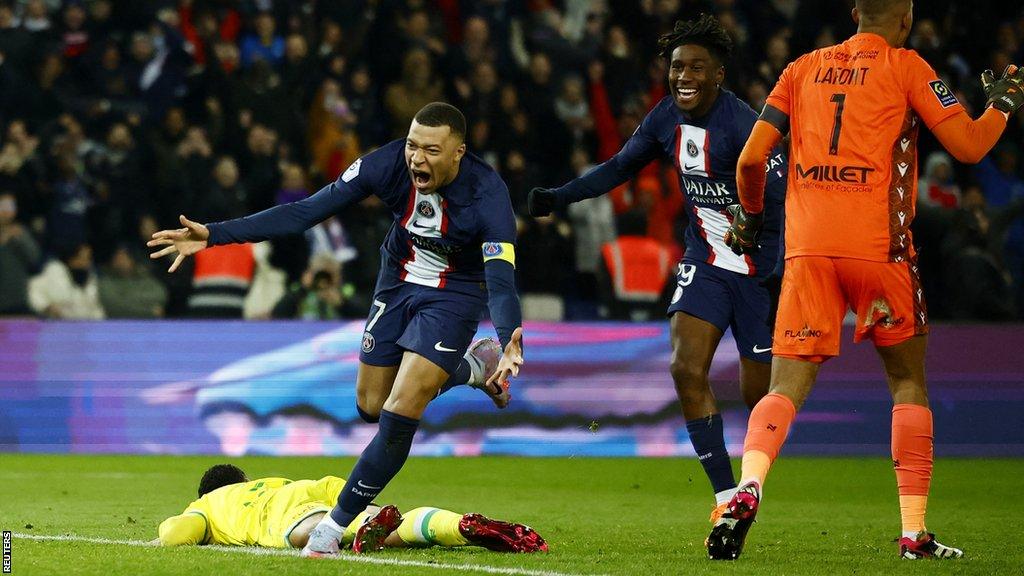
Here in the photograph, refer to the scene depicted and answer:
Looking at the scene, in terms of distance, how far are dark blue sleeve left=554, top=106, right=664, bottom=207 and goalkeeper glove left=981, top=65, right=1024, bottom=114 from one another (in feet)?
6.58

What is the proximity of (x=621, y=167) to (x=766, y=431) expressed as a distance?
2.19 m

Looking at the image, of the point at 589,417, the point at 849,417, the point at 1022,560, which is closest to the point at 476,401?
the point at 589,417

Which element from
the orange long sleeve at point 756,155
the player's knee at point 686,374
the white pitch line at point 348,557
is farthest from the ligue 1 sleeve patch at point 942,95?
the white pitch line at point 348,557

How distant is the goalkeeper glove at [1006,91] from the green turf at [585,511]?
6.20 ft

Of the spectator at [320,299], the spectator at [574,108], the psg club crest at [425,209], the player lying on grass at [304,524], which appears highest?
the spectator at [574,108]

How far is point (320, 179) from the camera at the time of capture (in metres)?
15.1

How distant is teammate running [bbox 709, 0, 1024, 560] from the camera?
20.2 feet

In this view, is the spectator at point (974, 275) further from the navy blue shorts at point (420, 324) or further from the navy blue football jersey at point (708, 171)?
the navy blue shorts at point (420, 324)

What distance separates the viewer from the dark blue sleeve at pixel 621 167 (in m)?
7.84

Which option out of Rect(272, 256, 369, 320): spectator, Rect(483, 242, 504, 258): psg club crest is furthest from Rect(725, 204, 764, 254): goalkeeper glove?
Rect(272, 256, 369, 320): spectator

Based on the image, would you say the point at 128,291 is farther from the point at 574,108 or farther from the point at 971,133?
the point at 971,133

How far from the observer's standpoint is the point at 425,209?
6.95 m

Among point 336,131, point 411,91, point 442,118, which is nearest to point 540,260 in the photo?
point 411,91

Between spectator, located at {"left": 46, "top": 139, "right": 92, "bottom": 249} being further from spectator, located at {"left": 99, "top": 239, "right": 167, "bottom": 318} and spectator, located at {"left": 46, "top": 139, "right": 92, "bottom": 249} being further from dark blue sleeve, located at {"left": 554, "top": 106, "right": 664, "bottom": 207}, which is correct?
dark blue sleeve, located at {"left": 554, "top": 106, "right": 664, "bottom": 207}
